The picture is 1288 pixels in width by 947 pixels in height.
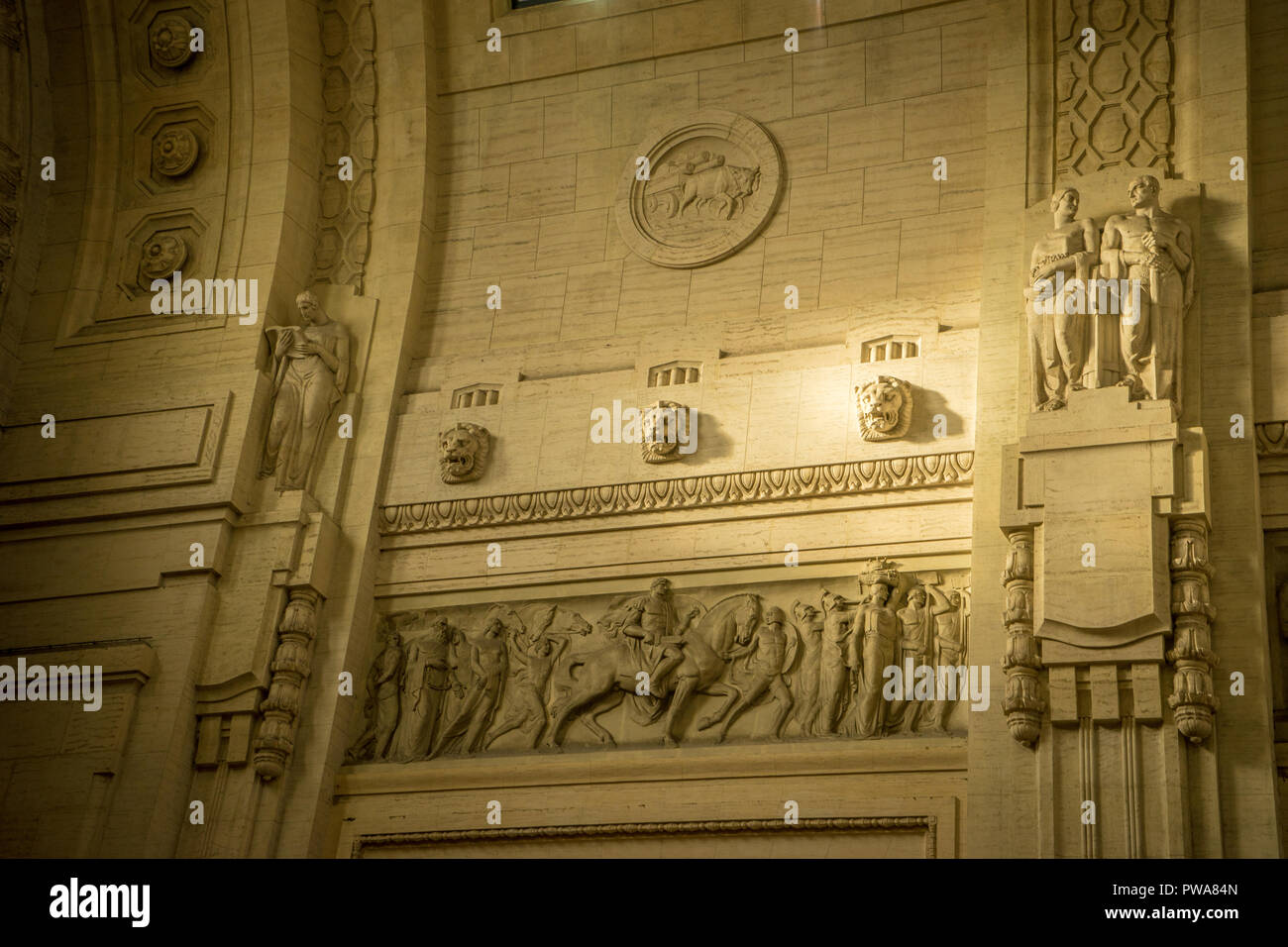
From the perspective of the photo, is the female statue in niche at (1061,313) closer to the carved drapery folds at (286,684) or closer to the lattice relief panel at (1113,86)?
the lattice relief panel at (1113,86)

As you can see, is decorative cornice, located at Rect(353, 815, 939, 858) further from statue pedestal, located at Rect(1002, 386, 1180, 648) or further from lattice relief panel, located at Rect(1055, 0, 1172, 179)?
lattice relief panel, located at Rect(1055, 0, 1172, 179)

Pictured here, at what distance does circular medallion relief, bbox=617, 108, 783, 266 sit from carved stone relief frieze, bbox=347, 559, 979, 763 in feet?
10.9

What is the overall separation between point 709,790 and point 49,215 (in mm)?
8420

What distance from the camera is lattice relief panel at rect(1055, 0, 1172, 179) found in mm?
15023

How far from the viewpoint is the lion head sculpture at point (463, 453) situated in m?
15.7

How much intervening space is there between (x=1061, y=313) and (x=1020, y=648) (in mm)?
2610

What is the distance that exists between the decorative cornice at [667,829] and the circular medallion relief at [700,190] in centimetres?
508

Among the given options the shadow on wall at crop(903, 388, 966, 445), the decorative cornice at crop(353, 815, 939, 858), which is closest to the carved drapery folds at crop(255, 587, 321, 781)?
the decorative cornice at crop(353, 815, 939, 858)

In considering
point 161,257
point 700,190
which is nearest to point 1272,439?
point 700,190

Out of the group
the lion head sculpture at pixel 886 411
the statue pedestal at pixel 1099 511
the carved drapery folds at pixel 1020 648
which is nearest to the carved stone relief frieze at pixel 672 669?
the carved drapery folds at pixel 1020 648

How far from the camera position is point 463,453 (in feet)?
51.6

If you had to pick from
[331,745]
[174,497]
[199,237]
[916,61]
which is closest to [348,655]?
[331,745]

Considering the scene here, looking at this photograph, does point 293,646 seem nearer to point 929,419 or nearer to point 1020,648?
point 929,419

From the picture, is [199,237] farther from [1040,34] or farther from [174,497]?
[1040,34]
